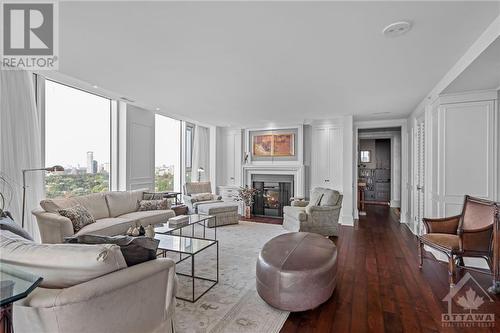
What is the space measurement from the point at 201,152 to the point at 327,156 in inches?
143

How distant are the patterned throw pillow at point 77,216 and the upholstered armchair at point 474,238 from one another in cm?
455

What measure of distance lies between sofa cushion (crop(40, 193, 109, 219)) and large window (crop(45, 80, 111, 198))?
48cm

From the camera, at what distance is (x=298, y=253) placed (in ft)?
8.25

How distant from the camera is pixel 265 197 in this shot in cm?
737

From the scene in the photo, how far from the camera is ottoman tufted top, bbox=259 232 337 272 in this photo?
90.5 inches

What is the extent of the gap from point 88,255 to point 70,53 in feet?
8.13

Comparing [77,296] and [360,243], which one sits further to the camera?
[360,243]

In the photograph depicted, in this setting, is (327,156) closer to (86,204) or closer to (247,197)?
(247,197)

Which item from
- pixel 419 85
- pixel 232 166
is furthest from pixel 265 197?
pixel 419 85

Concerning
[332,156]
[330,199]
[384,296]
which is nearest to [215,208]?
[330,199]

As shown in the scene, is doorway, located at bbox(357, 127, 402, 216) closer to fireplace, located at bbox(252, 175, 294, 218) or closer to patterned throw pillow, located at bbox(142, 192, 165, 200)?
fireplace, located at bbox(252, 175, 294, 218)

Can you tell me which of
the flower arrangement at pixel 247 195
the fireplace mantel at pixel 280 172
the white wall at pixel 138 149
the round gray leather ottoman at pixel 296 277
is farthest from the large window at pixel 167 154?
the round gray leather ottoman at pixel 296 277

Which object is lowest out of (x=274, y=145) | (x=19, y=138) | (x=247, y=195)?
(x=247, y=195)

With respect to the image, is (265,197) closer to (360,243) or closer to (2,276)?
(360,243)
